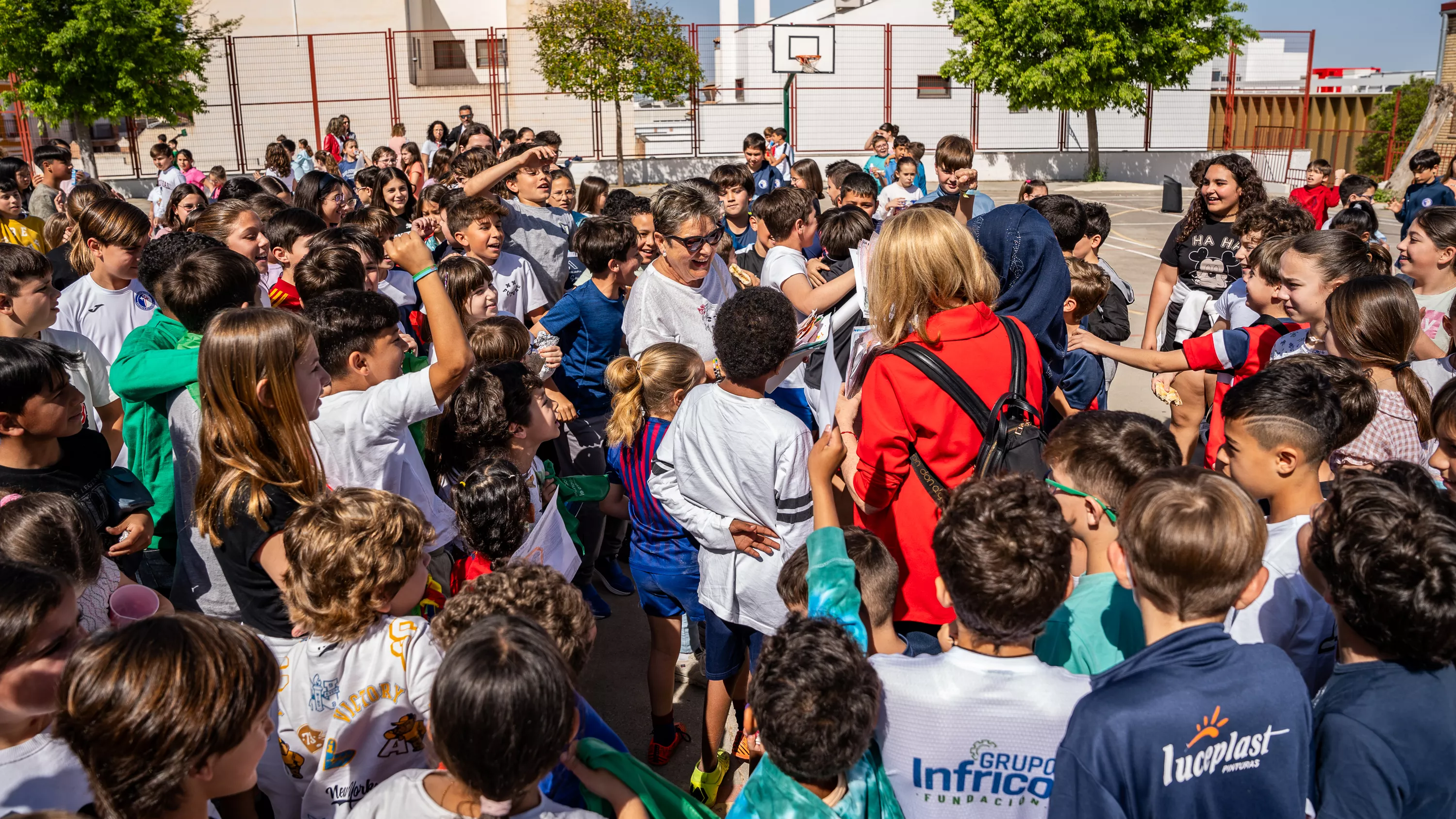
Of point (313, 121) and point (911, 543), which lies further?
point (313, 121)

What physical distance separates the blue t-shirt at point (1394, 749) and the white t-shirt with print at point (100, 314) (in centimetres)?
492

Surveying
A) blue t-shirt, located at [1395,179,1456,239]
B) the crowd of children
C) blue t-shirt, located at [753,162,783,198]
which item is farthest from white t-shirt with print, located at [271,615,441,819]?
blue t-shirt, located at [1395,179,1456,239]

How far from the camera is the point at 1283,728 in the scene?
1.85 meters

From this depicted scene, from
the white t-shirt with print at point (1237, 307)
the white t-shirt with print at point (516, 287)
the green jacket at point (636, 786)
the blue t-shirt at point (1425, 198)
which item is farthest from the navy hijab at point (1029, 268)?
the blue t-shirt at point (1425, 198)

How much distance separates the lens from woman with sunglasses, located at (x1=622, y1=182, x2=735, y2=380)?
4.66 m

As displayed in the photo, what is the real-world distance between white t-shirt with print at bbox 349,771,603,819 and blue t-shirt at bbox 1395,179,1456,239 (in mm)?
11378

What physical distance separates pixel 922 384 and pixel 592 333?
2.58 m

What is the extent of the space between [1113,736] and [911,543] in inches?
45.4

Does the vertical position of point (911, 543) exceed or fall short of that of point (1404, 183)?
it falls short

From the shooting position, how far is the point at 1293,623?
237 cm

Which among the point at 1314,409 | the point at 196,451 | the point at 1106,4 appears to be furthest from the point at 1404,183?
the point at 196,451

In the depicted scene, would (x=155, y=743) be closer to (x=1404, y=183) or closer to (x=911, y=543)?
(x=911, y=543)

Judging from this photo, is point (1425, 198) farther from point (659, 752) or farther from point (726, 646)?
point (659, 752)

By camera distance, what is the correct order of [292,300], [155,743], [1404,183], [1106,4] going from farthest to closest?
[1106,4], [1404,183], [292,300], [155,743]
